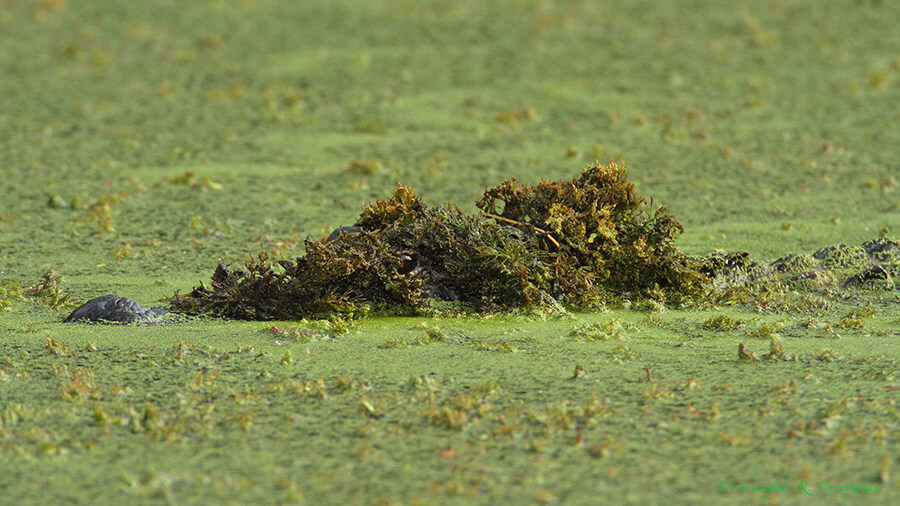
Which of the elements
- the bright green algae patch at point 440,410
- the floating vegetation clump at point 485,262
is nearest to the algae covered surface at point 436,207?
the bright green algae patch at point 440,410

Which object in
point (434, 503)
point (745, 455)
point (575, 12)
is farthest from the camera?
point (575, 12)

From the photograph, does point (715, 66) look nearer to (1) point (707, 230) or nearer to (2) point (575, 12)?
(2) point (575, 12)

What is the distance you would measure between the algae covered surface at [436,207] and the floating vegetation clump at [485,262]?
0.11m

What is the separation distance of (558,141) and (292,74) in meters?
3.34

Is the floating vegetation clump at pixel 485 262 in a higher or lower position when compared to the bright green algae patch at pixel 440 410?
higher

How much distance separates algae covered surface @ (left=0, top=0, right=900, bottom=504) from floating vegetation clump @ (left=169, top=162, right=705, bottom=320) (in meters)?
0.11

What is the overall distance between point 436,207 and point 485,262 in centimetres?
37

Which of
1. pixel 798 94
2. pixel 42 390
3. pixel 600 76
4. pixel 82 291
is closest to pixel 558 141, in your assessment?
pixel 600 76

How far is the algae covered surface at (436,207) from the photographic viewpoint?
287cm

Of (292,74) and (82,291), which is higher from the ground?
(292,74)

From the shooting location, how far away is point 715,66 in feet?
34.4

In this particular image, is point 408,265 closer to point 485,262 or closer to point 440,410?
point 485,262

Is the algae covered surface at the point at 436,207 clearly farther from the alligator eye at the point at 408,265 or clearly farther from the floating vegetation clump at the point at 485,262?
the alligator eye at the point at 408,265

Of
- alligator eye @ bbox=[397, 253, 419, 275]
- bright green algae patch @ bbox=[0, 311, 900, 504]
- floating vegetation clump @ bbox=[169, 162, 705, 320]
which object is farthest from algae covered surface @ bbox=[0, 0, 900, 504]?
alligator eye @ bbox=[397, 253, 419, 275]
